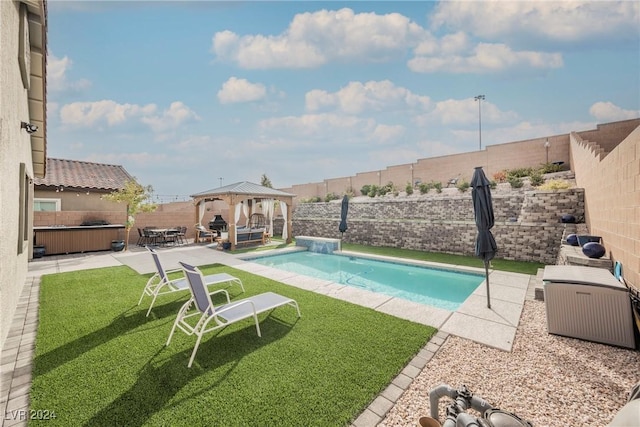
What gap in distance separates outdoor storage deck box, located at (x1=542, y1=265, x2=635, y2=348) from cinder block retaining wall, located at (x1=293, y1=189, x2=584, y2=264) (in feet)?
19.2

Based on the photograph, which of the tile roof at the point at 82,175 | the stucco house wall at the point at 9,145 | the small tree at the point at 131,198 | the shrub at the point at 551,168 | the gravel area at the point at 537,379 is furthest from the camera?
the shrub at the point at 551,168

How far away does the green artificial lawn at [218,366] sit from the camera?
2314 mm

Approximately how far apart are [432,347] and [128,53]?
46.4ft

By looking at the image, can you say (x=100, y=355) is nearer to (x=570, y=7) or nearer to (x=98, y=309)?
(x=98, y=309)

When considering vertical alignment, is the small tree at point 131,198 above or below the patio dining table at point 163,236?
above

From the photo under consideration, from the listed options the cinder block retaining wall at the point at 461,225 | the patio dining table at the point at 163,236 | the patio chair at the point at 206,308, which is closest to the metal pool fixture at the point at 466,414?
the patio chair at the point at 206,308

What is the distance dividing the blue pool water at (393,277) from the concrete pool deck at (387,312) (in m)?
0.66

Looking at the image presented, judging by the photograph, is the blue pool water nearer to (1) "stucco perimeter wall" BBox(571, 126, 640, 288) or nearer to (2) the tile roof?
(1) "stucco perimeter wall" BBox(571, 126, 640, 288)

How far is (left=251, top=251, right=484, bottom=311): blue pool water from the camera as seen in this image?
6567 millimetres

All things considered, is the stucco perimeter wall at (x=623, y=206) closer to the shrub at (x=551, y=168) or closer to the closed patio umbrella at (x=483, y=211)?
the closed patio umbrella at (x=483, y=211)

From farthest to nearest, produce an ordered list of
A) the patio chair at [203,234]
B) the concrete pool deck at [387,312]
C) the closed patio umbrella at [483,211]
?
the patio chair at [203,234] → the closed patio umbrella at [483,211] → the concrete pool deck at [387,312]

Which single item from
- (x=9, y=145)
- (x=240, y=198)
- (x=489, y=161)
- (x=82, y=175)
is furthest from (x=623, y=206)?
(x=82, y=175)

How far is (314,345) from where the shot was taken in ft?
11.3

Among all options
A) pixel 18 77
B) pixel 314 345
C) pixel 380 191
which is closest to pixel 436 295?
pixel 314 345
